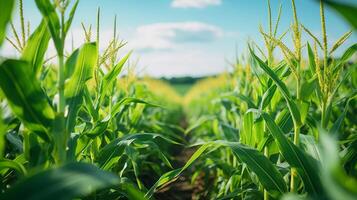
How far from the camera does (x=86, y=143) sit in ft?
7.11

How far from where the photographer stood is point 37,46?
1.80m

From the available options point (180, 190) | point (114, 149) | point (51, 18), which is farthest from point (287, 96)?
point (180, 190)

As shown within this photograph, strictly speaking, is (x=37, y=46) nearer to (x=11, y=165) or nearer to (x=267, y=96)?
(x=11, y=165)

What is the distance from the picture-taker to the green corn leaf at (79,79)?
6.23ft

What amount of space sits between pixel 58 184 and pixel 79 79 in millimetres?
909

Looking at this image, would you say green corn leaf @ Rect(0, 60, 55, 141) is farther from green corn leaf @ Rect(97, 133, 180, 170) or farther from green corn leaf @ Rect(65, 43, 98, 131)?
green corn leaf @ Rect(97, 133, 180, 170)

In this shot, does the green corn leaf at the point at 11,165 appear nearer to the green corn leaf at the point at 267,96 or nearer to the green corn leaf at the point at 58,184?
the green corn leaf at the point at 58,184

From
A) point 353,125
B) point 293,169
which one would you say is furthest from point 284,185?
point 353,125

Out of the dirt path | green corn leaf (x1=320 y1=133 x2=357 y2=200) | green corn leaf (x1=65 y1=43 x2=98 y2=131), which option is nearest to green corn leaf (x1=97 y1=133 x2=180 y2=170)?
green corn leaf (x1=65 y1=43 x2=98 y2=131)

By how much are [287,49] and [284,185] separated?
803 millimetres

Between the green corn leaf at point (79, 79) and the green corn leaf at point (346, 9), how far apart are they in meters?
1.31

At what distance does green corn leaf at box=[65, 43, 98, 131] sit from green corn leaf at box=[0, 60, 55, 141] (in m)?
0.22

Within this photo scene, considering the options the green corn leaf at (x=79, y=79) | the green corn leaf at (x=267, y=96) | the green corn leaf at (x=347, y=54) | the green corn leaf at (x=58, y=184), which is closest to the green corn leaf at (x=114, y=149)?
the green corn leaf at (x=79, y=79)

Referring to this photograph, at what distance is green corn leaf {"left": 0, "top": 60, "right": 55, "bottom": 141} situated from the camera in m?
1.50
